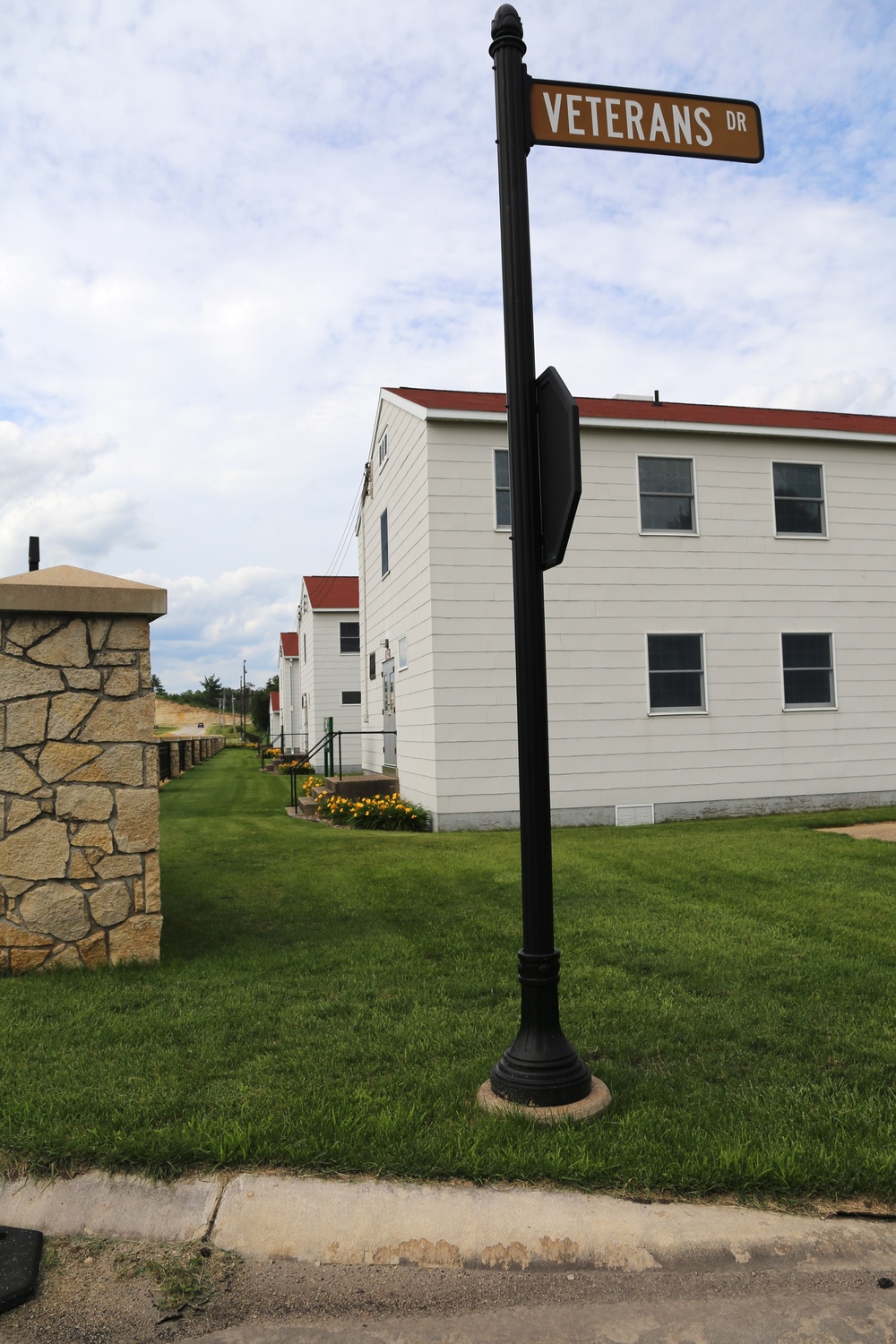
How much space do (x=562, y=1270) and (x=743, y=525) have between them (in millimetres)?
13194

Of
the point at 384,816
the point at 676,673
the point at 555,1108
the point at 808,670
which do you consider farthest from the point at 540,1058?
the point at 808,670

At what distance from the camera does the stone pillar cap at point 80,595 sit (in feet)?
17.8

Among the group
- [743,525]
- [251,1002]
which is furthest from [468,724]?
[251,1002]

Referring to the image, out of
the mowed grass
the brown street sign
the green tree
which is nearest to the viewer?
the mowed grass

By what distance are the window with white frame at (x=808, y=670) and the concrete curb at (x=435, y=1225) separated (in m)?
12.6

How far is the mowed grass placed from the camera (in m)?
3.12

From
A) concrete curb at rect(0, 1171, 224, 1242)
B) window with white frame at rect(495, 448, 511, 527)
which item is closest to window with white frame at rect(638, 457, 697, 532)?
window with white frame at rect(495, 448, 511, 527)

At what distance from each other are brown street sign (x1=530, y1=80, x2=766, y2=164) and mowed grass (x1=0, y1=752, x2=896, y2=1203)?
3651 millimetres

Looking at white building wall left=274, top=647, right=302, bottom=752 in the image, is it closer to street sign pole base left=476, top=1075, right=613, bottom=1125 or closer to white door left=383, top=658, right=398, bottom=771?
white door left=383, top=658, right=398, bottom=771

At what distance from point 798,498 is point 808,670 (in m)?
2.67

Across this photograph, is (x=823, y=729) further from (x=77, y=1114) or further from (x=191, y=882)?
(x=77, y=1114)

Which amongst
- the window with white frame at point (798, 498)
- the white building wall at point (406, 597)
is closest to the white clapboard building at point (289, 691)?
the white building wall at point (406, 597)

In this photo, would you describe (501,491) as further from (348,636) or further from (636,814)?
(348,636)

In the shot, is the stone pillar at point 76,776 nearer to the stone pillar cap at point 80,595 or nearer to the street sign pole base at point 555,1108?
the stone pillar cap at point 80,595
